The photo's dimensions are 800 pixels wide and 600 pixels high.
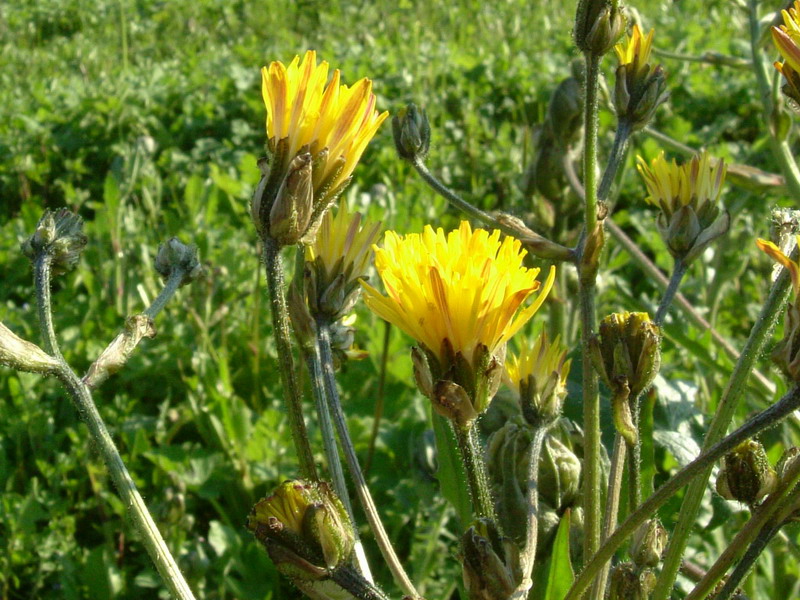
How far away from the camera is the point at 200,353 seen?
7.41 feet

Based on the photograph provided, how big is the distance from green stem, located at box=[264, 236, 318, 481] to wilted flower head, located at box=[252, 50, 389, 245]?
23 mm

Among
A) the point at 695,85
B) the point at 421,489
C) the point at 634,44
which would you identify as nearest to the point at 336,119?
the point at 634,44

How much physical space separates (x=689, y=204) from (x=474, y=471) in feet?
1.77

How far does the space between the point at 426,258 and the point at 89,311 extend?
1.97 metres

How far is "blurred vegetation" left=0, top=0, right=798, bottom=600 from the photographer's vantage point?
1838mm

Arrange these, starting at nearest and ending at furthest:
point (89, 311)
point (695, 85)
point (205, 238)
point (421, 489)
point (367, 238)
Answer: point (367, 238), point (421, 489), point (89, 311), point (205, 238), point (695, 85)

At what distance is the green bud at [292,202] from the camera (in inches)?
35.0

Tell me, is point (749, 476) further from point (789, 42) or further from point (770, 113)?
point (770, 113)

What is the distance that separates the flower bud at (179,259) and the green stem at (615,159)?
536 mm

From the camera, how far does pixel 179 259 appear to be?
45.3 inches

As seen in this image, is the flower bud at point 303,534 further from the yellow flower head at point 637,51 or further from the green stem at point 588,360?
the yellow flower head at point 637,51

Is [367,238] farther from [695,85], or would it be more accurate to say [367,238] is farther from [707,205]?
[695,85]

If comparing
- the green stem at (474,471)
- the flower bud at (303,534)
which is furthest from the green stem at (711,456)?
the flower bud at (303,534)

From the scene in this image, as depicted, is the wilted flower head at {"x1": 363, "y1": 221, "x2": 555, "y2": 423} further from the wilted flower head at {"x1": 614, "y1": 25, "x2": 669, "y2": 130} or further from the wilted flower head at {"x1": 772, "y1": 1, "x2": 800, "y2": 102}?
the wilted flower head at {"x1": 614, "y1": 25, "x2": 669, "y2": 130}
